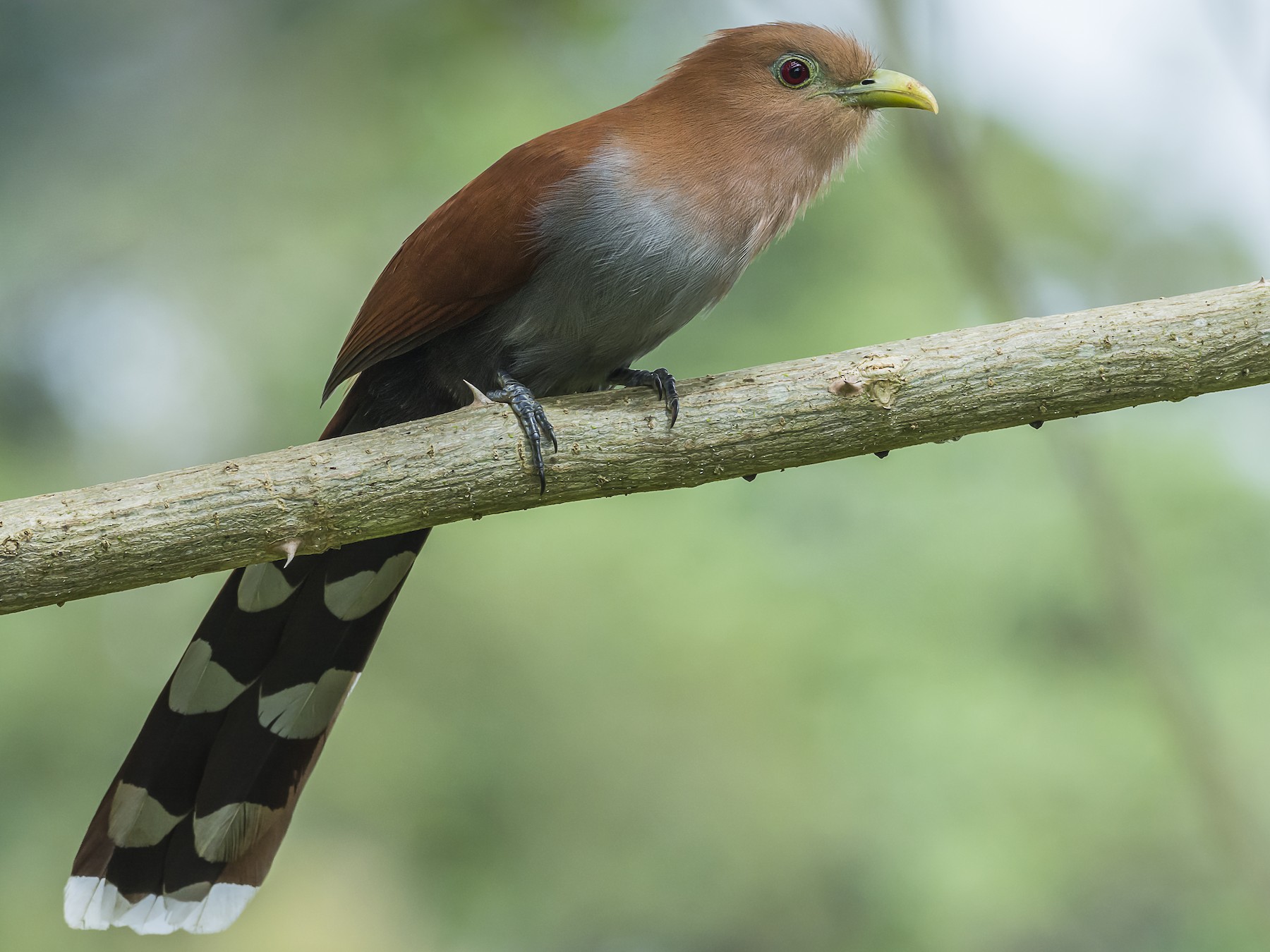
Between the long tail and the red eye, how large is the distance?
139 centimetres

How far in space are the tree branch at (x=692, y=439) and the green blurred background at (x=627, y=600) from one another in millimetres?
2491

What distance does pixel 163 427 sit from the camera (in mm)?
4895

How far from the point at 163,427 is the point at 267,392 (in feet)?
1.50

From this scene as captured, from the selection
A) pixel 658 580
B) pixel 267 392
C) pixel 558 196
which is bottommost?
pixel 658 580

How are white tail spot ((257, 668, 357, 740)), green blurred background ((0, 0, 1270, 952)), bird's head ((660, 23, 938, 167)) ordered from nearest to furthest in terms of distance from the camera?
bird's head ((660, 23, 938, 167)) < white tail spot ((257, 668, 357, 740)) < green blurred background ((0, 0, 1270, 952))

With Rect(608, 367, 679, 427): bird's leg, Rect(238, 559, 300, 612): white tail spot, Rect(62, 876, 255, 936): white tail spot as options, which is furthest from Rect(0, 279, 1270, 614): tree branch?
Rect(62, 876, 255, 936): white tail spot

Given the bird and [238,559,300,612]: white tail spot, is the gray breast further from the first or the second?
[238,559,300,612]: white tail spot

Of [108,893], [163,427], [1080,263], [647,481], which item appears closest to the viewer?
[647,481]

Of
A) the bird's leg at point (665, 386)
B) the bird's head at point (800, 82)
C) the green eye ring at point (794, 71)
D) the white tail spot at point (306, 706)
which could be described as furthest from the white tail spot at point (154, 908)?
the green eye ring at point (794, 71)

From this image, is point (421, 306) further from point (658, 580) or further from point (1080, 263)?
point (1080, 263)

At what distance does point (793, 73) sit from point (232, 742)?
208 cm

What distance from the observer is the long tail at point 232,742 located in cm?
275

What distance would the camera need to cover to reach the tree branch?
213 cm

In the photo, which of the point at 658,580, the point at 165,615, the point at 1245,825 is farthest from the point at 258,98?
the point at 1245,825
